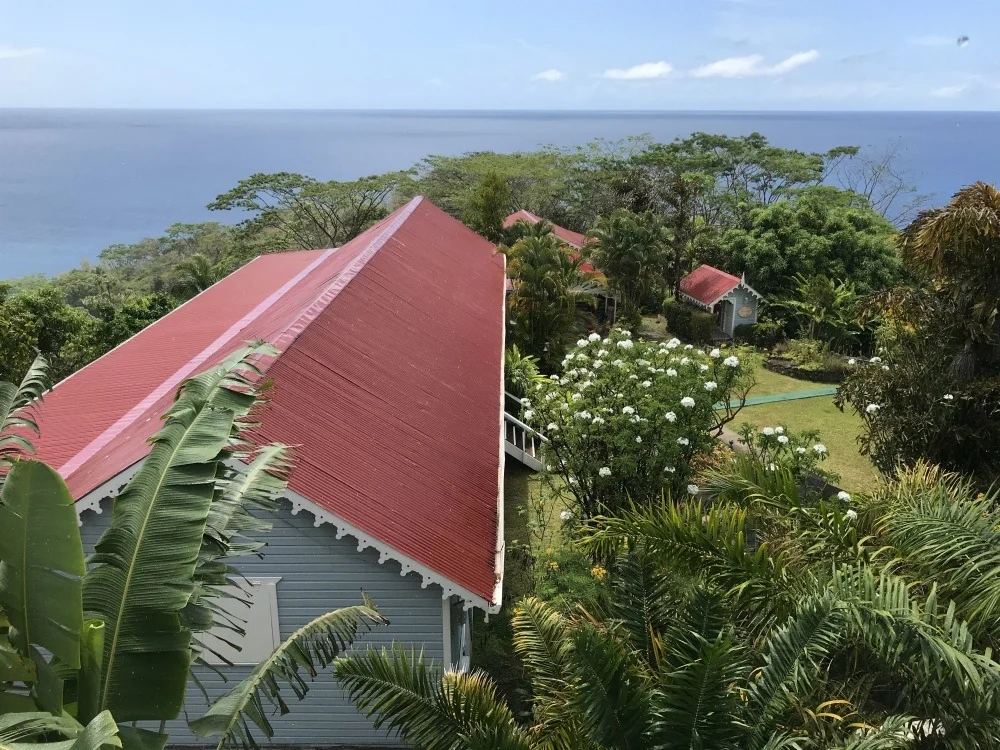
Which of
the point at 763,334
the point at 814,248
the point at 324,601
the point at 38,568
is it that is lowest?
the point at 763,334

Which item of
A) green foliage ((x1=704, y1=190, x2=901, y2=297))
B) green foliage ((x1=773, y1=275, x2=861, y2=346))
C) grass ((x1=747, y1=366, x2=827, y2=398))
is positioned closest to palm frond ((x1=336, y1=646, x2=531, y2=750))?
grass ((x1=747, y1=366, x2=827, y2=398))

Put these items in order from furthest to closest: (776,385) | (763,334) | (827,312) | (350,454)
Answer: (763,334) → (827,312) → (776,385) → (350,454)

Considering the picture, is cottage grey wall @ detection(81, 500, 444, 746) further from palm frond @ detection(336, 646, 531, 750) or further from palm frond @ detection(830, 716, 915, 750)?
palm frond @ detection(830, 716, 915, 750)

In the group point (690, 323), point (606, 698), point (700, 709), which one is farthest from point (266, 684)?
point (690, 323)

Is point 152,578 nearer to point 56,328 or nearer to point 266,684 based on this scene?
point 266,684

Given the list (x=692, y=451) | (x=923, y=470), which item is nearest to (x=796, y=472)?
(x=692, y=451)

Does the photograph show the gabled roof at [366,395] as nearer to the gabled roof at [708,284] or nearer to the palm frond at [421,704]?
the palm frond at [421,704]

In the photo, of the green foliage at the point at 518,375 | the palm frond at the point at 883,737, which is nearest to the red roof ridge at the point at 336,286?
the green foliage at the point at 518,375
